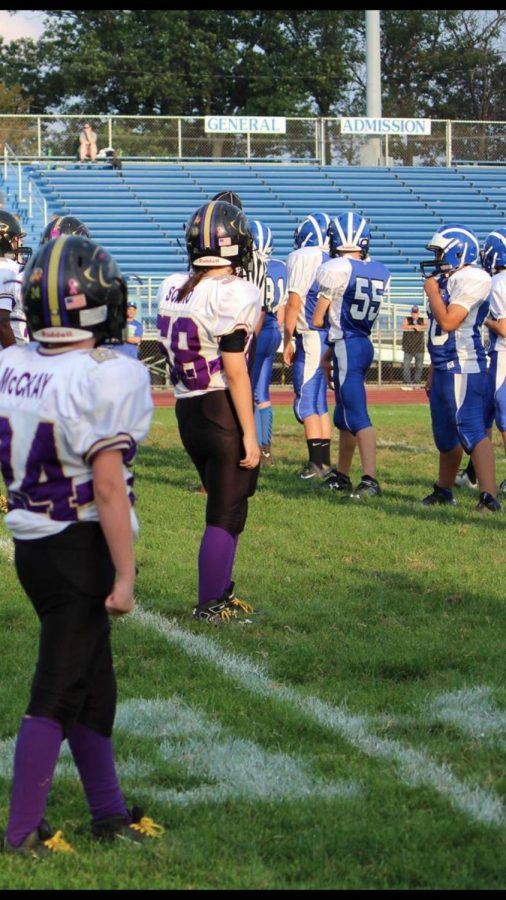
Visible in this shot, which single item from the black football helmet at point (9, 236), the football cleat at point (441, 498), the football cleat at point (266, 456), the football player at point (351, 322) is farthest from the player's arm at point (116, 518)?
the football cleat at point (266, 456)

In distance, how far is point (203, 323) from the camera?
588 centimetres

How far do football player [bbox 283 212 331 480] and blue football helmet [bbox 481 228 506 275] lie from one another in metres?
1.44

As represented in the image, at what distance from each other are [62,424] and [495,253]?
7.13m

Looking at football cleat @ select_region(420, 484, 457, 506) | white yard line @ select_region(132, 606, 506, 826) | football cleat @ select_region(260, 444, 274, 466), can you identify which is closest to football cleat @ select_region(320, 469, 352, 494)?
football cleat @ select_region(420, 484, 457, 506)

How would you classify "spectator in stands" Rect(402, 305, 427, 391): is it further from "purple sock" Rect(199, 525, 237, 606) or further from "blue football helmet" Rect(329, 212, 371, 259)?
"purple sock" Rect(199, 525, 237, 606)

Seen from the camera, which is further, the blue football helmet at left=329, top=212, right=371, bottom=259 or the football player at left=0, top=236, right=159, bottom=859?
the blue football helmet at left=329, top=212, right=371, bottom=259

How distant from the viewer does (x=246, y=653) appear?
17.7 ft

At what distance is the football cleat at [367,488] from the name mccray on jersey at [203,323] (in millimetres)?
3703

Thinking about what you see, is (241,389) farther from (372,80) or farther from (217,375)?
(372,80)

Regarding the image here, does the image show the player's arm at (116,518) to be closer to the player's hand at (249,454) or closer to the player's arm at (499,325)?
the player's hand at (249,454)

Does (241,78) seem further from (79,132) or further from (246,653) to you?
(246,653)

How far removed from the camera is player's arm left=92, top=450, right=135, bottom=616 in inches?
133

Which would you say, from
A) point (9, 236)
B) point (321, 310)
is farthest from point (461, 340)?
point (9, 236)

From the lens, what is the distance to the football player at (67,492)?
3363 millimetres
